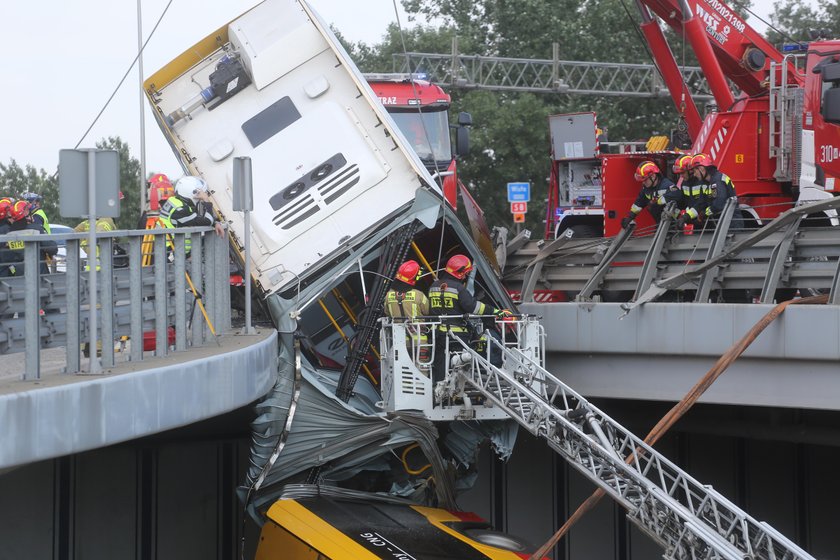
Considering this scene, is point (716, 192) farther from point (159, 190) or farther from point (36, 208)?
point (36, 208)

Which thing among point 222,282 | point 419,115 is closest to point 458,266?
point 222,282

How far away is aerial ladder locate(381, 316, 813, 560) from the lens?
890cm

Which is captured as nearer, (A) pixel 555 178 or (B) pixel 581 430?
(B) pixel 581 430

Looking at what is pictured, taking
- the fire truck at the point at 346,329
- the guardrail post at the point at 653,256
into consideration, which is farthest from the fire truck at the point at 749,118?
the fire truck at the point at 346,329

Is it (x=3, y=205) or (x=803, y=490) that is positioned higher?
(x=3, y=205)

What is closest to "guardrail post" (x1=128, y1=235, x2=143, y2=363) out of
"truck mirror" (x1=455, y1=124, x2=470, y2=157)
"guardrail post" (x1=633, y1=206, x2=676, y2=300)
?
"guardrail post" (x1=633, y1=206, x2=676, y2=300)

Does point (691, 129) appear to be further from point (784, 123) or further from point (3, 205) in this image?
point (3, 205)

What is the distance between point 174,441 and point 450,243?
389 cm

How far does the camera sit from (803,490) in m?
15.0

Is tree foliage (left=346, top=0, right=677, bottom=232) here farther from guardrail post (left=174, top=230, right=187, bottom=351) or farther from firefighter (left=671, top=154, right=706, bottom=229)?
guardrail post (left=174, top=230, right=187, bottom=351)

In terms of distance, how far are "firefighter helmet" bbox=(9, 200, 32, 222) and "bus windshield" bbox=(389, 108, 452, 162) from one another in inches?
241

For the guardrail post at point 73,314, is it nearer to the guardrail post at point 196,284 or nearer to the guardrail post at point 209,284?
the guardrail post at point 196,284

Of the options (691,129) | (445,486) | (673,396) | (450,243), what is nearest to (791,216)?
(673,396)

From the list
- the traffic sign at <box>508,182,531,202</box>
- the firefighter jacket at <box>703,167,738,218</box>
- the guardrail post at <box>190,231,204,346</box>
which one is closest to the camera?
the guardrail post at <box>190,231,204,346</box>
